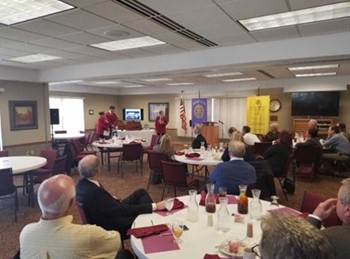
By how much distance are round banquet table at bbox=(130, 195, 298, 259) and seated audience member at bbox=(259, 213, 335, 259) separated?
852 millimetres

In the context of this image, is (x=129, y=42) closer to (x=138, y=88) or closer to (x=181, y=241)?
(x=181, y=241)

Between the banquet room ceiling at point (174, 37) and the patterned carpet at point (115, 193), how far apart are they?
8.27 ft

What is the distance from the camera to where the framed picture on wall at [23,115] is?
764cm

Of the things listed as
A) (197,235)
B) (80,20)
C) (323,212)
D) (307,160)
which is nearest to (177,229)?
(197,235)

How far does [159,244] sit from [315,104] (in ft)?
31.9

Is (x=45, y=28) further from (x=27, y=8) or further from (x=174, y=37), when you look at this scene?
(x=174, y=37)

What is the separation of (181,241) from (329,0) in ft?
9.93

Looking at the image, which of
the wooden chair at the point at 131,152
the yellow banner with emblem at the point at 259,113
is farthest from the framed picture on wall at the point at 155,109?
the wooden chair at the point at 131,152

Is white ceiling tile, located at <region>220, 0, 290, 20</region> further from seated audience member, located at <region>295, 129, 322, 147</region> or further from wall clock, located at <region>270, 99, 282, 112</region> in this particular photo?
wall clock, located at <region>270, 99, 282, 112</region>

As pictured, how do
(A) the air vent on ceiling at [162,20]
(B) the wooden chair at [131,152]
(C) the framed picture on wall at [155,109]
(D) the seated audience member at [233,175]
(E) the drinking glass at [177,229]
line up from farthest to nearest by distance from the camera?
(C) the framed picture on wall at [155,109]
(B) the wooden chair at [131,152]
(A) the air vent on ceiling at [162,20]
(D) the seated audience member at [233,175]
(E) the drinking glass at [177,229]

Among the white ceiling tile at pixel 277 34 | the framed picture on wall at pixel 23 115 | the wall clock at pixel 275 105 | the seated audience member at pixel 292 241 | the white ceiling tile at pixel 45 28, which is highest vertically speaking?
the white ceiling tile at pixel 277 34

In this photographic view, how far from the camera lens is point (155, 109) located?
13.9 meters

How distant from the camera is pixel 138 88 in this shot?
1380 centimetres

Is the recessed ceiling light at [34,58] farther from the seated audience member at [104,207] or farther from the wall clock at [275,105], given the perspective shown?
the wall clock at [275,105]
